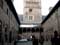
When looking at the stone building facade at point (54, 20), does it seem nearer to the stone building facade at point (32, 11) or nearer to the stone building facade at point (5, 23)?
the stone building facade at point (5, 23)

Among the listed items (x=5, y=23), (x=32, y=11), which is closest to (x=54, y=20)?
(x=5, y=23)

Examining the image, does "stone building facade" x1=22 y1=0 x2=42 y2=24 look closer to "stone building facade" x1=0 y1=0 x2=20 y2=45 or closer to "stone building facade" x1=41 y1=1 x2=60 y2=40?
"stone building facade" x1=41 y1=1 x2=60 y2=40

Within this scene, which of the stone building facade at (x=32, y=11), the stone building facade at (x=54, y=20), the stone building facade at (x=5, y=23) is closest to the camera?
the stone building facade at (x=5, y=23)

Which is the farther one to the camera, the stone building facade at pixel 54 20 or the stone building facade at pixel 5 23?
the stone building facade at pixel 54 20

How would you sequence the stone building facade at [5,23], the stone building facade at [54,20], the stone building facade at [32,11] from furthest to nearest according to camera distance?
the stone building facade at [32,11], the stone building facade at [54,20], the stone building facade at [5,23]

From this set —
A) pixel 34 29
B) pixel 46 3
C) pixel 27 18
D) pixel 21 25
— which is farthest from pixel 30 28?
pixel 46 3

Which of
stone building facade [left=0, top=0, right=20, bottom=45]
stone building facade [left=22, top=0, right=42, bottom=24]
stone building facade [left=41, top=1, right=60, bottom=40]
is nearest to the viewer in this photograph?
stone building facade [left=0, top=0, right=20, bottom=45]

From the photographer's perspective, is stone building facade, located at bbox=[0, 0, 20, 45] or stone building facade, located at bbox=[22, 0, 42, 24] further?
stone building facade, located at bbox=[22, 0, 42, 24]

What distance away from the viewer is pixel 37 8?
36.7m

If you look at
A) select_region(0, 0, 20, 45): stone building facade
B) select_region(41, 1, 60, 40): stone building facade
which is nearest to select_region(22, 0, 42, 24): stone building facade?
select_region(41, 1, 60, 40): stone building facade

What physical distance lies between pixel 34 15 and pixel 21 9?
3.40m

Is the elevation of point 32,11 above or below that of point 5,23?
above

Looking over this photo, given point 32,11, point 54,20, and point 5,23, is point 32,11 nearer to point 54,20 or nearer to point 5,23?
point 54,20

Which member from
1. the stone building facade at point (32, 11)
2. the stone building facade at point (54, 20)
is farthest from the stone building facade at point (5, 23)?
the stone building facade at point (32, 11)
